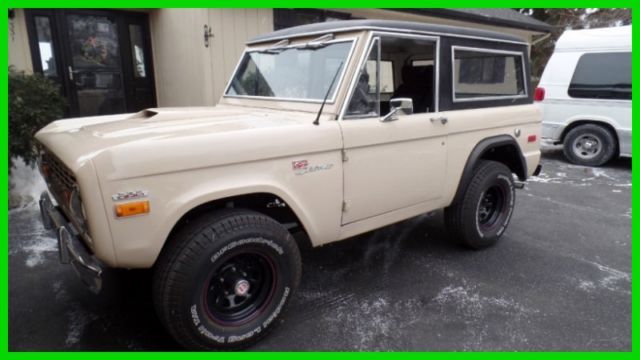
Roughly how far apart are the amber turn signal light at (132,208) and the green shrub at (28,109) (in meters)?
3.79

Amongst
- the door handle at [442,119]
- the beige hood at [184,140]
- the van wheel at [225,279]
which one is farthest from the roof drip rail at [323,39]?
the van wheel at [225,279]

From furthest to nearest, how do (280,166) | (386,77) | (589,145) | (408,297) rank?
1. (589,145)
2. (386,77)
3. (408,297)
4. (280,166)

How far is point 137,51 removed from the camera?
26.1 ft

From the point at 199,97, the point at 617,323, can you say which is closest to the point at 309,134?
the point at 617,323

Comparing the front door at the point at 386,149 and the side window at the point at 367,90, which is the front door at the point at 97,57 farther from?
the side window at the point at 367,90

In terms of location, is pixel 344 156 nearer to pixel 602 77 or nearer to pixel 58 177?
pixel 58 177

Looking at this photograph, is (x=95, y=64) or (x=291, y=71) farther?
(x=95, y=64)

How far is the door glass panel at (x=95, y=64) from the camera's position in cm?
721

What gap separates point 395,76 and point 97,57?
18.1 feet

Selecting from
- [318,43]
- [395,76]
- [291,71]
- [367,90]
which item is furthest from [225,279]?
[395,76]

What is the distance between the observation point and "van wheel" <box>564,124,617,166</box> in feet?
25.6

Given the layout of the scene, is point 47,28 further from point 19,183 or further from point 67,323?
point 67,323

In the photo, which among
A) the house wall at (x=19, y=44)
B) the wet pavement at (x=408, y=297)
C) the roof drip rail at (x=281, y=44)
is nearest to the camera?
the wet pavement at (x=408, y=297)

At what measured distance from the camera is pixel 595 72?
7793mm
